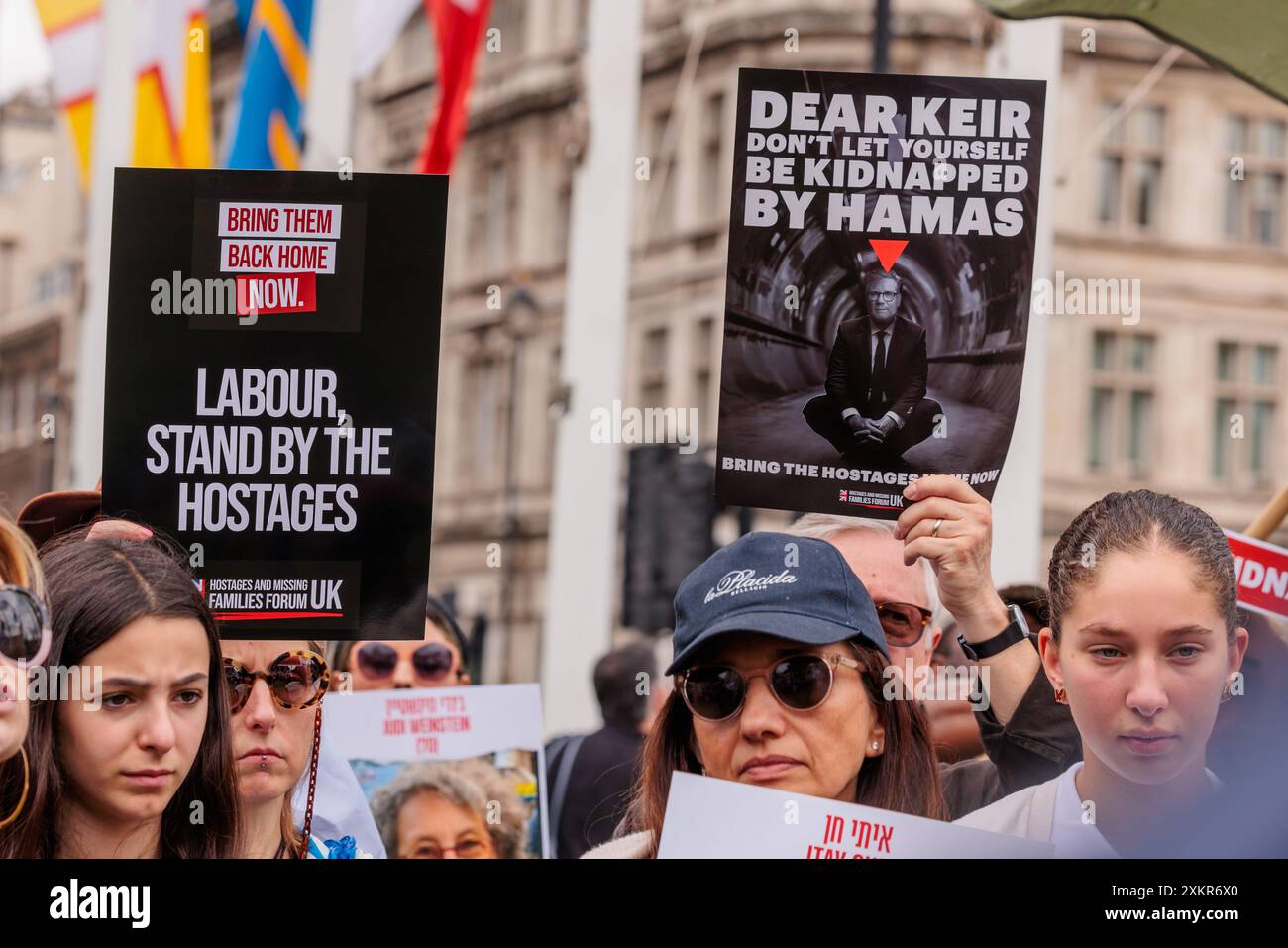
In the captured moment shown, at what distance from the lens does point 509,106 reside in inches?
1304

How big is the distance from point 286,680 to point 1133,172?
28.1 meters

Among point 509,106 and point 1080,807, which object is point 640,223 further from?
point 1080,807

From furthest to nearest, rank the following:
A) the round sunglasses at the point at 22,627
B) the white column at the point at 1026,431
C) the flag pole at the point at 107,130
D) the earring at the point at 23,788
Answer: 1. the flag pole at the point at 107,130
2. the white column at the point at 1026,431
3. the earring at the point at 23,788
4. the round sunglasses at the point at 22,627

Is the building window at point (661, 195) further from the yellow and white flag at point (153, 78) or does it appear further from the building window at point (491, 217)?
the yellow and white flag at point (153, 78)

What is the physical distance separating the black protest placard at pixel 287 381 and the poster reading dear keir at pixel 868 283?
0.50 metres

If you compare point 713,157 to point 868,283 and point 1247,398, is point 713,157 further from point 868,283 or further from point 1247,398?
point 868,283

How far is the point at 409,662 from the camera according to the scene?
4828 mm

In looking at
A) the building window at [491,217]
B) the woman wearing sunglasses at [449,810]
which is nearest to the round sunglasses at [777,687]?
the woman wearing sunglasses at [449,810]

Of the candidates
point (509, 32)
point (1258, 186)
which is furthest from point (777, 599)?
point (509, 32)

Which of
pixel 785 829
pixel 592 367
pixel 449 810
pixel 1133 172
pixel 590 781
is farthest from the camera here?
pixel 1133 172

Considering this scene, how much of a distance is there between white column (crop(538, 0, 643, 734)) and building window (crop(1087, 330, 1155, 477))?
9653mm

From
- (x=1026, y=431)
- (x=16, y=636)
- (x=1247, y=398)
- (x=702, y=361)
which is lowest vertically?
(x=16, y=636)

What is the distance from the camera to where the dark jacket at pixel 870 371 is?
3.35 m

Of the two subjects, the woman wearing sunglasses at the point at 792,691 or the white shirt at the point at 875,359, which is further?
the white shirt at the point at 875,359
